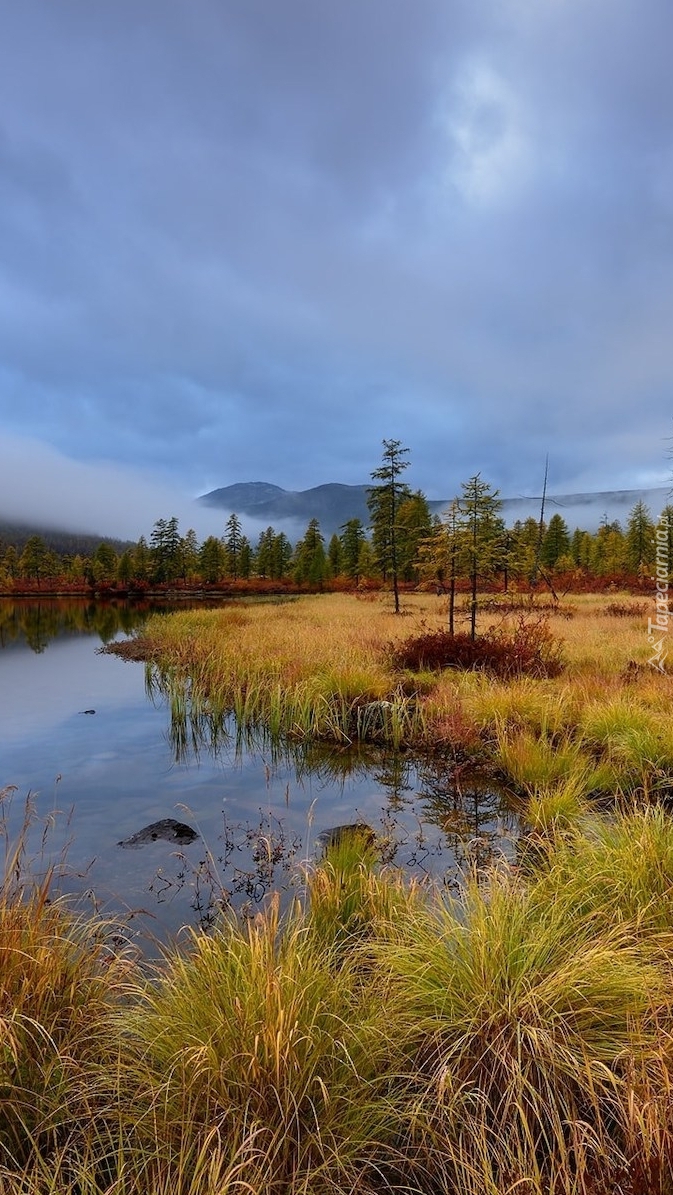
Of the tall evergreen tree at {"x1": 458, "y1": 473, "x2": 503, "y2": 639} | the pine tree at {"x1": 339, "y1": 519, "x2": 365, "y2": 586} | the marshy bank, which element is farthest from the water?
the pine tree at {"x1": 339, "y1": 519, "x2": 365, "y2": 586}

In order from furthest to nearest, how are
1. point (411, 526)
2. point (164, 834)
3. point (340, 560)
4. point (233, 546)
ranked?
point (233, 546) < point (340, 560) < point (411, 526) < point (164, 834)

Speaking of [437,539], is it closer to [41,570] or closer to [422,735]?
[422,735]

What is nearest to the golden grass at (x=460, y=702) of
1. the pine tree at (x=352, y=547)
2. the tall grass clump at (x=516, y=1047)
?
the tall grass clump at (x=516, y=1047)

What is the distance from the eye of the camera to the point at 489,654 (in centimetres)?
1285

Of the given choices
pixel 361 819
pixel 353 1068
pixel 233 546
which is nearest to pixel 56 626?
pixel 361 819

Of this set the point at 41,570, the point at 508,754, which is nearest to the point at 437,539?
the point at 508,754

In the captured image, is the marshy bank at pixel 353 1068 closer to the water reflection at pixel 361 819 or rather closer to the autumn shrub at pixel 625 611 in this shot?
the water reflection at pixel 361 819

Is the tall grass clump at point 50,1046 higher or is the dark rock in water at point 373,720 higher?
the tall grass clump at point 50,1046

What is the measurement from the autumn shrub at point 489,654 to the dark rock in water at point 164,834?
7.18m

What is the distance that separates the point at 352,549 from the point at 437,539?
58.5 m

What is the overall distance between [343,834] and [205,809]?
2.48 meters

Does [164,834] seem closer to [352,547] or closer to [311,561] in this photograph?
[352,547]

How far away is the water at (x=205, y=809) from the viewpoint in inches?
210

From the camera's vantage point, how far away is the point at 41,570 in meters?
92.2
